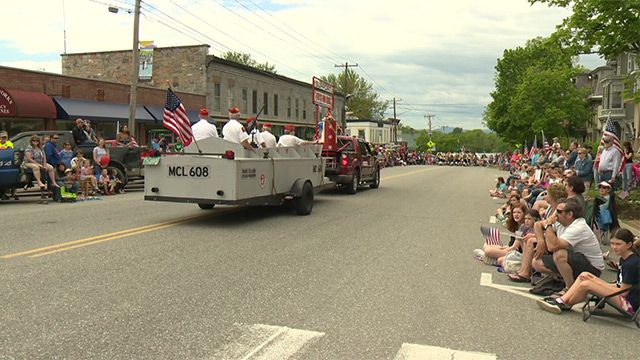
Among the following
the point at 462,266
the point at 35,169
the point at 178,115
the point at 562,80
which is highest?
the point at 562,80

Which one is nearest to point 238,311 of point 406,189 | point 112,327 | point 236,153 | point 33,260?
point 112,327

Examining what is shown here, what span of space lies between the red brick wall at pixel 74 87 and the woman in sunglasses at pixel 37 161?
1065 centimetres

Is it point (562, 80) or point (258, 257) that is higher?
point (562, 80)

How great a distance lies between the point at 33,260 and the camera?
22.6 ft

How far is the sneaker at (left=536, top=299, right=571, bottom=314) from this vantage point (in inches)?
219

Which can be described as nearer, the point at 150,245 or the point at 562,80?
the point at 150,245

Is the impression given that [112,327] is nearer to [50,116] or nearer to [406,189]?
[406,189]

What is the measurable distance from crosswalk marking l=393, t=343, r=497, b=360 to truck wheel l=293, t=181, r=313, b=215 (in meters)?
7.58

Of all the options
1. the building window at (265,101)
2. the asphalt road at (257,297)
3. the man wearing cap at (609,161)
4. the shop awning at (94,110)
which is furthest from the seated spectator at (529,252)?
the building window at (265,101)

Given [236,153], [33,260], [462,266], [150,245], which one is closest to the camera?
[33,260]

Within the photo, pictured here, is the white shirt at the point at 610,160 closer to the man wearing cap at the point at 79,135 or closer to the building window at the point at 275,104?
the man wearing cap at the point at 79,135

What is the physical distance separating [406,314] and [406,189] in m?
15.4

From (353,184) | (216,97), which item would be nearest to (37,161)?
(353,184)

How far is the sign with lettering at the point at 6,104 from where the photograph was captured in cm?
2164
